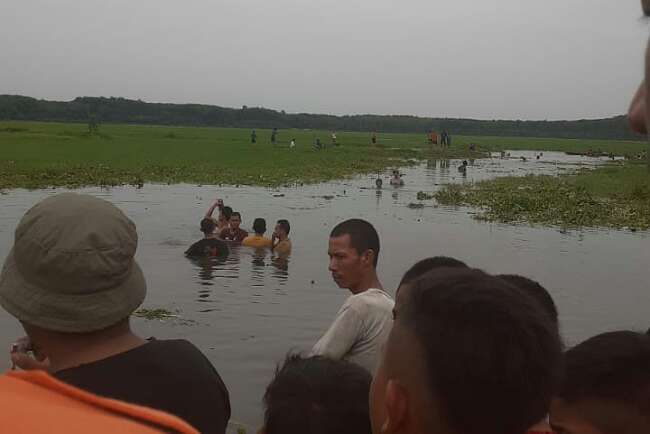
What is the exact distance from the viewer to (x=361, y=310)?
12.5ft

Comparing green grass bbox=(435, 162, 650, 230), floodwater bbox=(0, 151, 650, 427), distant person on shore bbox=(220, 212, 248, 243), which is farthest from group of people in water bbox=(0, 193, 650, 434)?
green grass bbox=(435, 162, 650, 230)

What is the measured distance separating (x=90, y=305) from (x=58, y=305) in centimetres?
8

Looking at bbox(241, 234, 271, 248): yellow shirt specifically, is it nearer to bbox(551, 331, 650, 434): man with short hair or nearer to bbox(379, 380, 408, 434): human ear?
bbox(551, 331, 650, 434): man with short hair

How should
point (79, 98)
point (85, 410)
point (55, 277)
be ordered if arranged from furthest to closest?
1. point (79, 98)
2. point (55, 277)
3. point (85, 410)

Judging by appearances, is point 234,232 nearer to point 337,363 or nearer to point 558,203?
point 337,363

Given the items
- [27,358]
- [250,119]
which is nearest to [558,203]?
[27,358]

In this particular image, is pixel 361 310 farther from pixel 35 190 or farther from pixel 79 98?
pixel 79 98

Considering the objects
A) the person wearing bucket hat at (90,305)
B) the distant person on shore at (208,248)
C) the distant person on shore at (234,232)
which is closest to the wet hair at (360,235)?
the person wearing bucket hat at (90,305)

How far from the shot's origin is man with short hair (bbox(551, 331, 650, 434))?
6.89ft

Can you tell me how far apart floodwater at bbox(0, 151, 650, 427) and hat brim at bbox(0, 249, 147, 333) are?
4459mm

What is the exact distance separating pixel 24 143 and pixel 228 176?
1822cm

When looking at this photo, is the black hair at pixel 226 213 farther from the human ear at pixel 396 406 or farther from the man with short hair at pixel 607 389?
the human ear at pixel 396 406

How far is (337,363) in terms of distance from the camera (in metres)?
2.41

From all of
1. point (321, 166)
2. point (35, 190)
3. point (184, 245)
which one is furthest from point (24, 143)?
point (184, 245)
